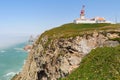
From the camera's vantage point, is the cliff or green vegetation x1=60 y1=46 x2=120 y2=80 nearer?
green vegetation x1=60 y1=46 x2=120 y2=80

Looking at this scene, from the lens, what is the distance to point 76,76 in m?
28.4

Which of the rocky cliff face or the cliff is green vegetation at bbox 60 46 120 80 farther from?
the cliff

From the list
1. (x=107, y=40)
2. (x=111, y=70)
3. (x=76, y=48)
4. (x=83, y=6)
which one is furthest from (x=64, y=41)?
(x=83, y=6)

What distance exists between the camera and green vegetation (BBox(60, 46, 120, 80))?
87.5 ft

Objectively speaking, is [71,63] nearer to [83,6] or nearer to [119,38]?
[119,38]

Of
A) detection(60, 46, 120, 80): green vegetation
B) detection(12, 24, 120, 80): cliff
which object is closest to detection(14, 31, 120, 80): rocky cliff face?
detection(12, 24, 120, 80): cliff

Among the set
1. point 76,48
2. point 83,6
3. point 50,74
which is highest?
point 83,6

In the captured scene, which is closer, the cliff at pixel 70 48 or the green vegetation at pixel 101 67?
the green vegetation at pixel 101 67

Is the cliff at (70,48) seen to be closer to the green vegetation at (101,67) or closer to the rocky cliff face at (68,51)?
the rocky cliff face at (68,51)

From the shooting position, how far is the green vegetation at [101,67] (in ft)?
87.5

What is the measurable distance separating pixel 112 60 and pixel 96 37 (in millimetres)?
23012

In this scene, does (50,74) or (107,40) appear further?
(50,74)

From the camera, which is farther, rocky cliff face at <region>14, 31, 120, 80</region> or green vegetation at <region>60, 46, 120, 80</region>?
rocky cliff face at <region>14, 31, 120, 80</region>

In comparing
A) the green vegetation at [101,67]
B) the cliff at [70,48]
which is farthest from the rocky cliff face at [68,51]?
the green vegetation at [101,67]
